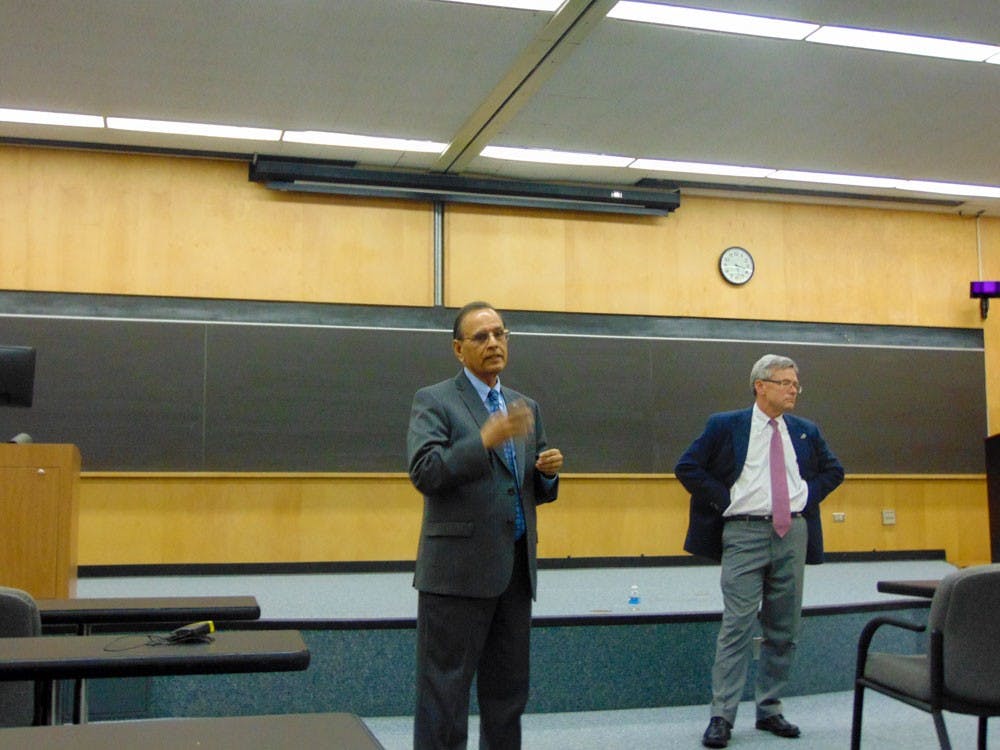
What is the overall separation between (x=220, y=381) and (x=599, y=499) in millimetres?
2884

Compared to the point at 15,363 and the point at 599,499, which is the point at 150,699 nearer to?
the point at 15,363

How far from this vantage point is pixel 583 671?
4.48m

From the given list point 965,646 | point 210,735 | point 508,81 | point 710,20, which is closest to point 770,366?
point 965,646

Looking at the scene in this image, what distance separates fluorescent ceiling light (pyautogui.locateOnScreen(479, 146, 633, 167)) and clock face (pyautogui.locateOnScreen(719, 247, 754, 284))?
4.13ft

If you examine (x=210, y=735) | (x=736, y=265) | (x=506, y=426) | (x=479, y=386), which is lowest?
(x=210, y=735)

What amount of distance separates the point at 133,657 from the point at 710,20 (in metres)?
4.49

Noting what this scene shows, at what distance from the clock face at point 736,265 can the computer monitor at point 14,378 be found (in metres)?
5.65

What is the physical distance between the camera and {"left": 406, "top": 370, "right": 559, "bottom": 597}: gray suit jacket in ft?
8.73

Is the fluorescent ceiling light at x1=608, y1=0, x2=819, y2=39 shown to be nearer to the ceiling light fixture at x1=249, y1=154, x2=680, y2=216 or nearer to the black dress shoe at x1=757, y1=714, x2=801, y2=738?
the ceiling light fixture at x1=249, y1=154, x2=680, y2=216

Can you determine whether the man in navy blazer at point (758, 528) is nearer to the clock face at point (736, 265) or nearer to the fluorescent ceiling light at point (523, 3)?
the fluorescent ceiling light at point (523, 3)

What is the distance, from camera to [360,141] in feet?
23.7

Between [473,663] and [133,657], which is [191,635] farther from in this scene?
[473,663]

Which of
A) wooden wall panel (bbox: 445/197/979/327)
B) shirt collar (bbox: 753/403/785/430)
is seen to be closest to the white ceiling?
wooden wall panel (bbox: 445/197/979/327)

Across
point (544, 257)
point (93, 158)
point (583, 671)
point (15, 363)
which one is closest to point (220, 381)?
point (93, 158)
